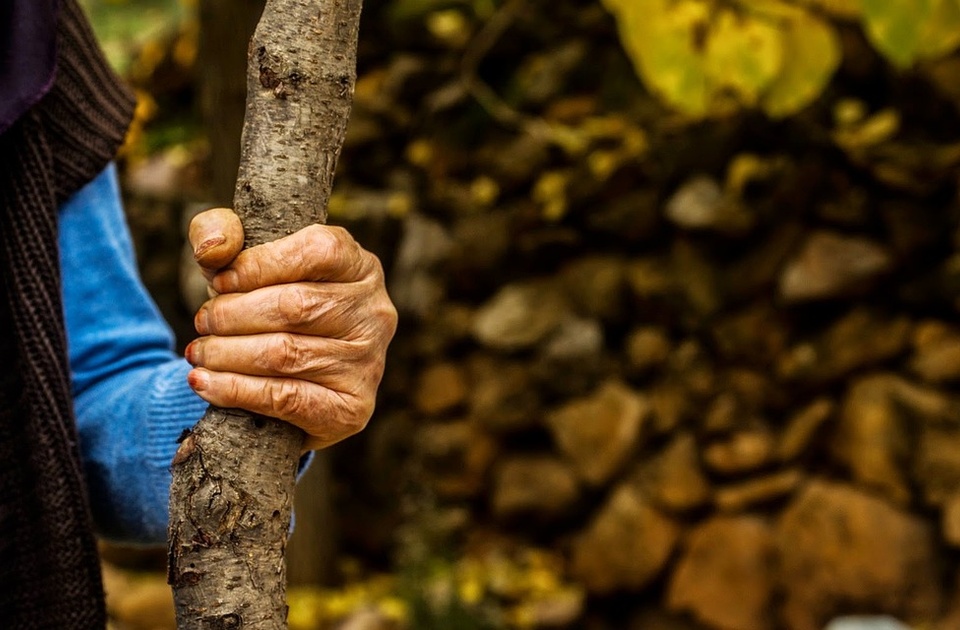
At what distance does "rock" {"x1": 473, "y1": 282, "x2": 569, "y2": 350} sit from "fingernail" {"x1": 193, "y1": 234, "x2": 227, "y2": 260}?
2506 mm

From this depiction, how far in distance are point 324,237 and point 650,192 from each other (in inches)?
94.2

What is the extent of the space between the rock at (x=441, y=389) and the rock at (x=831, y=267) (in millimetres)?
1164

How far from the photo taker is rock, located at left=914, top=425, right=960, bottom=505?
8.16 feet

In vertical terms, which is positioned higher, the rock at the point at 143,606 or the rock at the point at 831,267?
the rock at the point at 831,267

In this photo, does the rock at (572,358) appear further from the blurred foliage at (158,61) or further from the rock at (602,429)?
the blurred foliage at (158,61)

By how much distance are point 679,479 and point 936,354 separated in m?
0.82

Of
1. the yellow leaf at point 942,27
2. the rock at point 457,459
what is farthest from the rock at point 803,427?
the yellow leaf at point 942,27

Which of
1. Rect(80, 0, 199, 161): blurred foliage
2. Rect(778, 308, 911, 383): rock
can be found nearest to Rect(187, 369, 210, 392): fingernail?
Rect(778, 308, 911, 383): rock

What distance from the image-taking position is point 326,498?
3.28m

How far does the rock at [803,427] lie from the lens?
8.87 ft

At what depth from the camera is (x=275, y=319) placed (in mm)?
604

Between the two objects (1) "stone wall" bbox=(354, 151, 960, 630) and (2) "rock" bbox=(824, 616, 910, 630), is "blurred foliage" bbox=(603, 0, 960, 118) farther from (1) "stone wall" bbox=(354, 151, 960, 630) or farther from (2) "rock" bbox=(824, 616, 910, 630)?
(2) "rock" bbox=(824, 616, 910, 630)

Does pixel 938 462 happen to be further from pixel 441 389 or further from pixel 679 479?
pixel 441 389

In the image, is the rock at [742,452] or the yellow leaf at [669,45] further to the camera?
the rock at [742,452]
